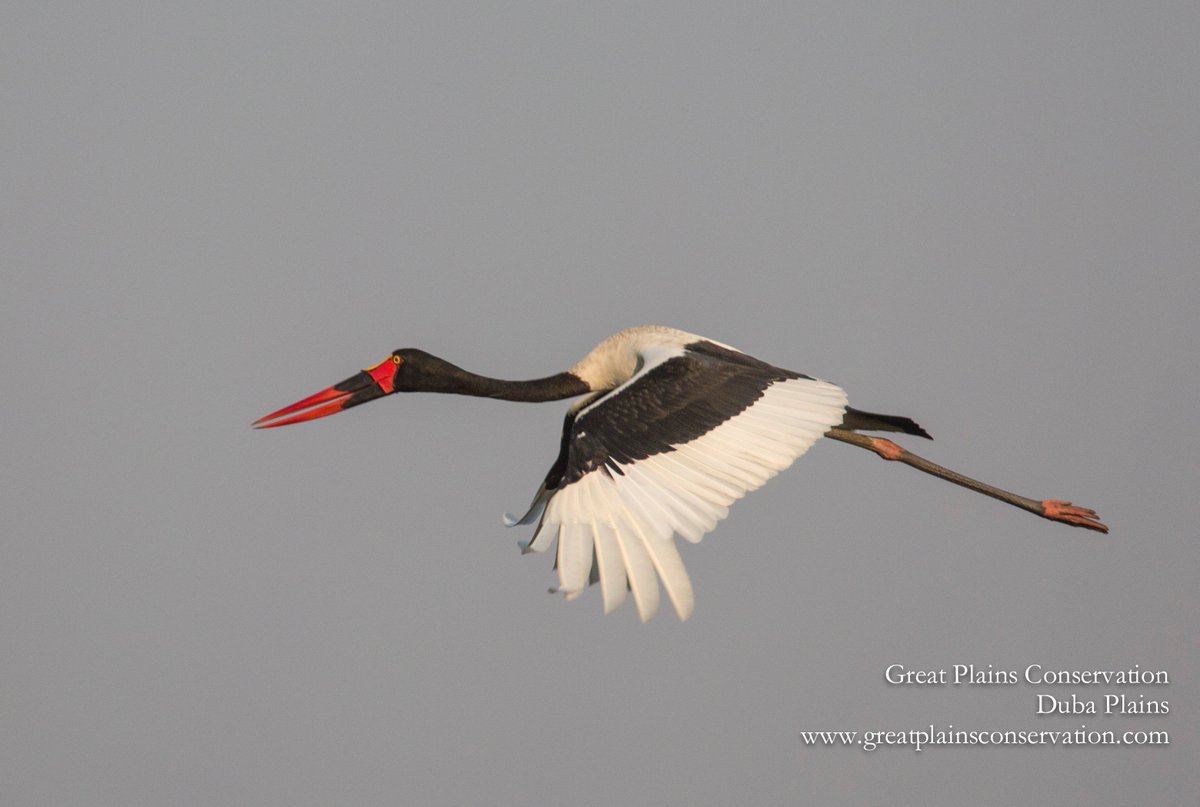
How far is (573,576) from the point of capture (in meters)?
10.9

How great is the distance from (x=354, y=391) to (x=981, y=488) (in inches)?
228

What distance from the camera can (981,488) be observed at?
1583cm

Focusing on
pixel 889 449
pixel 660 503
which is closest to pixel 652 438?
pixel 660 503

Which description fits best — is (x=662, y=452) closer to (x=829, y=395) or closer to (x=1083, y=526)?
(x=829, y=395)

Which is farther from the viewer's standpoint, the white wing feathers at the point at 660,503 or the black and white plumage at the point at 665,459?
the black and white plumage at the point at 665,459

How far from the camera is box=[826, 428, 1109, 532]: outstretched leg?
1587cm

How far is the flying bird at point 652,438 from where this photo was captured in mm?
11016

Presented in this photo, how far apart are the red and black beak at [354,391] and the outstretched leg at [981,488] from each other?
406cm

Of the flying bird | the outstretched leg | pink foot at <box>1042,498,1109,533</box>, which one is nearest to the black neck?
the flying bird

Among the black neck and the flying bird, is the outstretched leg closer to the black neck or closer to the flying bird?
the flying bird

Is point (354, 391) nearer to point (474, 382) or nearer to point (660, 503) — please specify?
point (474, 382)

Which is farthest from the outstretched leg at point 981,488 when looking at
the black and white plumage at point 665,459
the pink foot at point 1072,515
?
the black and white plumage at point 665,459

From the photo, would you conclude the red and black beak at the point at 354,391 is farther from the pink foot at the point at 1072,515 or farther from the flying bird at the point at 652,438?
the pink foot at the point at 1072,515

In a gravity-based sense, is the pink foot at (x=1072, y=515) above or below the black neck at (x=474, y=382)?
below
